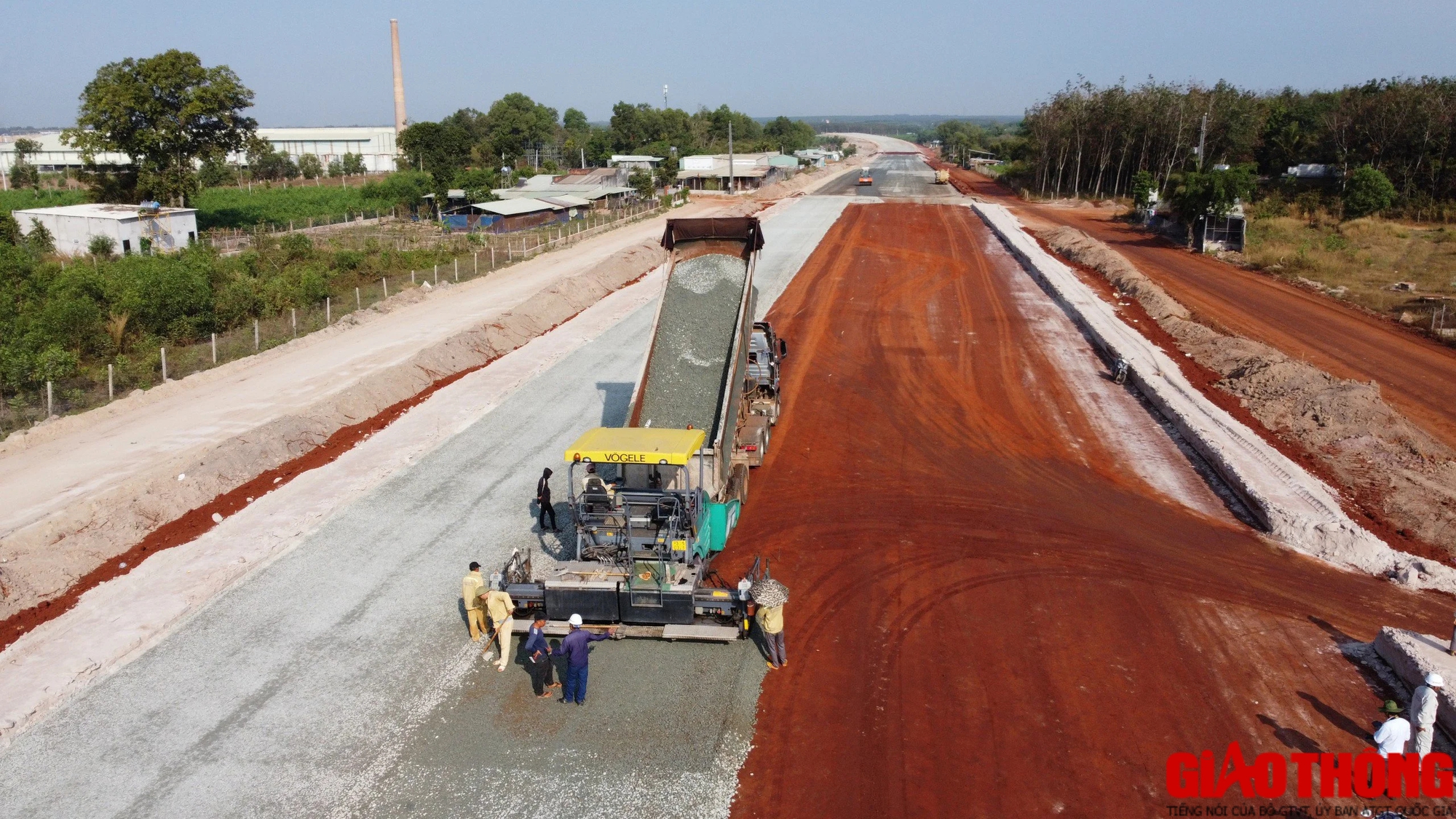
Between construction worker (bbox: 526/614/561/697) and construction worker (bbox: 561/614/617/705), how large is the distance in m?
0.22

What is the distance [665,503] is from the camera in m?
12.6

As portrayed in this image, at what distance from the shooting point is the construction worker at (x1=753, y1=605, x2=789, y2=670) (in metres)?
11.4

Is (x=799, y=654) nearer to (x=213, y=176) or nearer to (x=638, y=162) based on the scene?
(x=213, y=176)

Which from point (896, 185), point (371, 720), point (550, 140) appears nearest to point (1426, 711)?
point (371, 720)

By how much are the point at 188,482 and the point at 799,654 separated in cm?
1187

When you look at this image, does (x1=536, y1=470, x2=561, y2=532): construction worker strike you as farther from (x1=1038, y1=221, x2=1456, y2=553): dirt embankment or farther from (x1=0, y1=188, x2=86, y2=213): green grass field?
(x1=0, y1=188, x2=86, y2=213): green grass field

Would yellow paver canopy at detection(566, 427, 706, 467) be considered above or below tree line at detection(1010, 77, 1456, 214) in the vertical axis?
below

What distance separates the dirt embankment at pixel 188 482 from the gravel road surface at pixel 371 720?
290 cm

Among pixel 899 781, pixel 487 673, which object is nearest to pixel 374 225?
pixel 487 673

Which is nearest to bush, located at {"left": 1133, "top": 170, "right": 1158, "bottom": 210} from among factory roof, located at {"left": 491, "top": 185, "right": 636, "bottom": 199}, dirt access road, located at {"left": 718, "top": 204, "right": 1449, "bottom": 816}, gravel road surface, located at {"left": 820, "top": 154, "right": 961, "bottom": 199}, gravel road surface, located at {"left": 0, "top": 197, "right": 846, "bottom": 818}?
gravel road surface, located at {"left": 820, "top": 154, "right": 961, "bottom": 199}

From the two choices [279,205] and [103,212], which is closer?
[103,212]

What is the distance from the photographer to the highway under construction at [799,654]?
962 centimetres

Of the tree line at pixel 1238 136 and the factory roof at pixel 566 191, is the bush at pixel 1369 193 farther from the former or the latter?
the factory roof at pixel 566 191

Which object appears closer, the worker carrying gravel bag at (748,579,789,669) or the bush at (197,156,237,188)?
the worker carrying gravel bag at (748,579,789,669)
